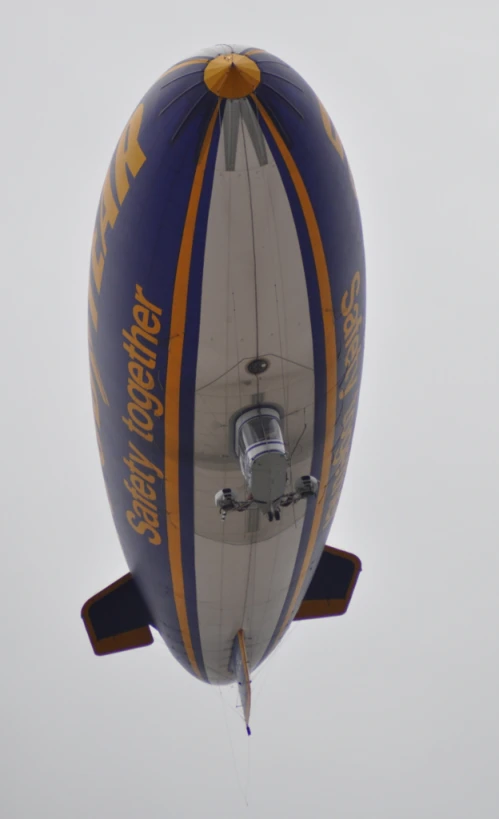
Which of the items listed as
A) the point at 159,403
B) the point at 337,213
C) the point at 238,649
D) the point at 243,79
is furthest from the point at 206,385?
the point at 238,649

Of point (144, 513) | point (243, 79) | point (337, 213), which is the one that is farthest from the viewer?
point (144, 513)

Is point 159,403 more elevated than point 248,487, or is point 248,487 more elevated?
point 159,403

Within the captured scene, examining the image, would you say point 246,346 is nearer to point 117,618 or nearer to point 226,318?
point 226,318

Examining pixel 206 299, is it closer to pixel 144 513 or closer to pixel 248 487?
pixel 248 487

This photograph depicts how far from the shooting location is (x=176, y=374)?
18922 mm

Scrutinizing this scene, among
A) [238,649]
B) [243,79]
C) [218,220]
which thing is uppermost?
[243,79]

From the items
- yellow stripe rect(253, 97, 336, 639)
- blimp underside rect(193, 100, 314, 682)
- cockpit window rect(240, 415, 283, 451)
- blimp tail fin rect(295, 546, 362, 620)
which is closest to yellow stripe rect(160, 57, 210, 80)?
blimp underside rect(193, 100, 314, 682)

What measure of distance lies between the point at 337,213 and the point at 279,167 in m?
1.82

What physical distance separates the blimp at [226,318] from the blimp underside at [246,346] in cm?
3

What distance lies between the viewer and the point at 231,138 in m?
17.1

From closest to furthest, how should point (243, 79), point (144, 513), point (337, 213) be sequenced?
point (243, 79) → point (337, 213) → point (144, 513)

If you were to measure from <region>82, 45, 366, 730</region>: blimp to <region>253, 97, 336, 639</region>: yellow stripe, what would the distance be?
0.04 meters

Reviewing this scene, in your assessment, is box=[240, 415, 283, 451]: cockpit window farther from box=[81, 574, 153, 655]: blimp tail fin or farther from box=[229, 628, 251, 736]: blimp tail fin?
box=[81, 574, 153, 655]: blimp tail fin

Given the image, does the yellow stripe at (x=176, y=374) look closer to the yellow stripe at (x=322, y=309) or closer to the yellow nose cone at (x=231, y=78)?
the yellow nose cone at (x=231, y=78)
